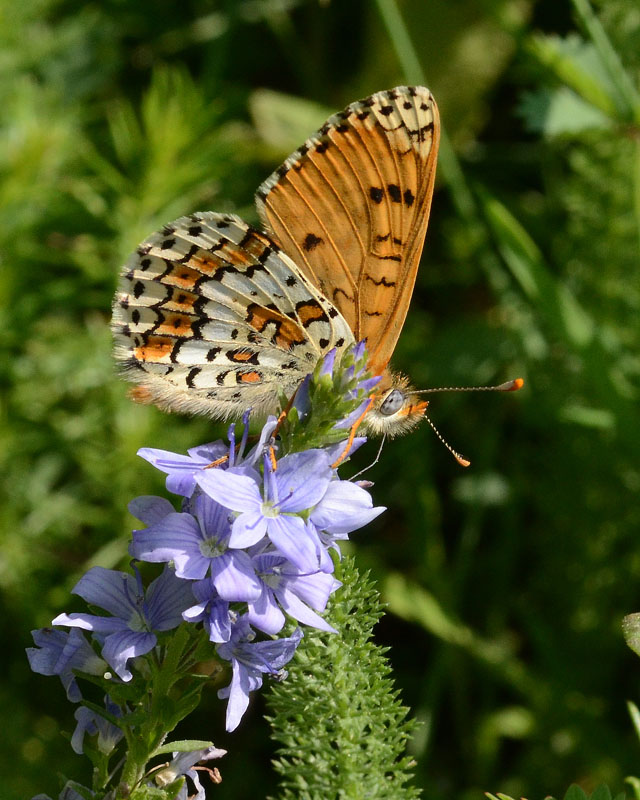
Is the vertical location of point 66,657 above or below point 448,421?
above

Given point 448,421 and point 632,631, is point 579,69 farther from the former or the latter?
point 632,631

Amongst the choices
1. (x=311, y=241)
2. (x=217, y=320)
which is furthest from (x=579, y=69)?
(x=217, y=320)

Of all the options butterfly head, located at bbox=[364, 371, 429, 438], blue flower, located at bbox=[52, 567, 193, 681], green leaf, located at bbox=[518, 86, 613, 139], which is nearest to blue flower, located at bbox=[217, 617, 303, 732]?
blue flower, located at bbox=[52, 567, 193, 681]

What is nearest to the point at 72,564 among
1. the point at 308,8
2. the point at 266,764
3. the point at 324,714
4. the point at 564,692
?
the point at 266,764

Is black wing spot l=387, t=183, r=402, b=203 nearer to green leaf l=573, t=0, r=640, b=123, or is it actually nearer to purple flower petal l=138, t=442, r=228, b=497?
purple flower petal l=138, t=442, r=228, b=497

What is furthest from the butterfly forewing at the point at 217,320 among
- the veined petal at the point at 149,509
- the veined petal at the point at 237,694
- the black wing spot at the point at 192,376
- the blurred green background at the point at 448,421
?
the blurred green background at the point at 448,421
